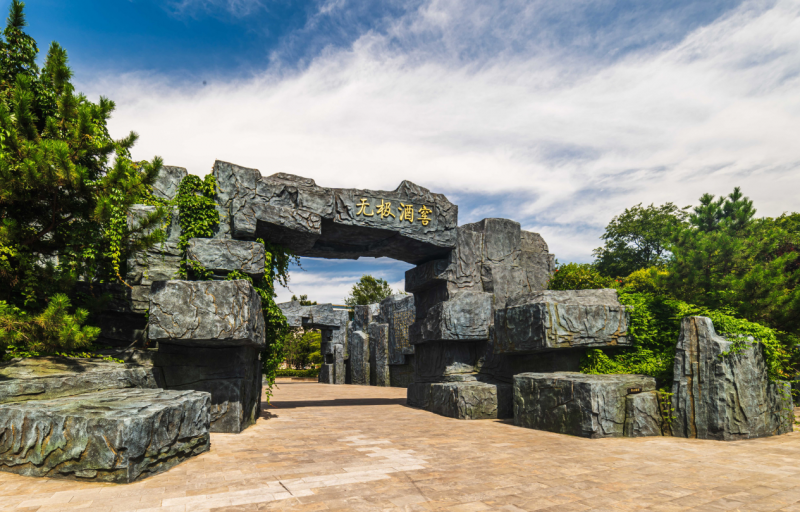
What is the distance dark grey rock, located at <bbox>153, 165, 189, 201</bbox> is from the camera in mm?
8000

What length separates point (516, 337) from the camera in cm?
793

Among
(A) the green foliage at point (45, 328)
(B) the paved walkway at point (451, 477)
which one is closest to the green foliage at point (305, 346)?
(B) the paved walkway at point (451, 477)

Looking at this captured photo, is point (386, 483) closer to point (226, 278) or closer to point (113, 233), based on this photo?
point (226, 278)

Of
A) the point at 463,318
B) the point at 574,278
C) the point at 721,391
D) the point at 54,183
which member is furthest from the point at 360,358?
the point at 54,183

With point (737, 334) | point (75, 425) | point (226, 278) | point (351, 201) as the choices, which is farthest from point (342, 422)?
point (737, 334)

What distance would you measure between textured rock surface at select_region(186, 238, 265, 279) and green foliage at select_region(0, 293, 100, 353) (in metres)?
1.68

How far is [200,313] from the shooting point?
238 inches

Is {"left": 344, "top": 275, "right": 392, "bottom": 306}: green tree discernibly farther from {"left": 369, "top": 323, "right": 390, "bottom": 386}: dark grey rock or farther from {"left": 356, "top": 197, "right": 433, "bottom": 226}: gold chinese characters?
{"left": 356, "top": 197, "right": 433, "bottom": 226}: gold chinese characters

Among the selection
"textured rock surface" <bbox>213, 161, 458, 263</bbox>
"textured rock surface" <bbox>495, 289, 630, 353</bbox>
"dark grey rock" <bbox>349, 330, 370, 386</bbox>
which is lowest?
"dark grey rock" <bbox>349, 330, 370, 386</bbox>

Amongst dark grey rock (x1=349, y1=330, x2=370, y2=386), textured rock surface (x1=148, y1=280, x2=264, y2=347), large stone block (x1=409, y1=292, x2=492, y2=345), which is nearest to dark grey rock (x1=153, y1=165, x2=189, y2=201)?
textured rock surface (x1=148, y1=280, x2=264, y2=347)

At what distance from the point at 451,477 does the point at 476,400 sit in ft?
13.6

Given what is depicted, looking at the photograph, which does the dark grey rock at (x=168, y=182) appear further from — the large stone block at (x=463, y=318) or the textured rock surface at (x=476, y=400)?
the textured rock surface at (x=476, y=400)

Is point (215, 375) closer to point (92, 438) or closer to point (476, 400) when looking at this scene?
point (92, 438)

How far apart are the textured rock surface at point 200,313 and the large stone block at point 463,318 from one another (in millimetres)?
4005
